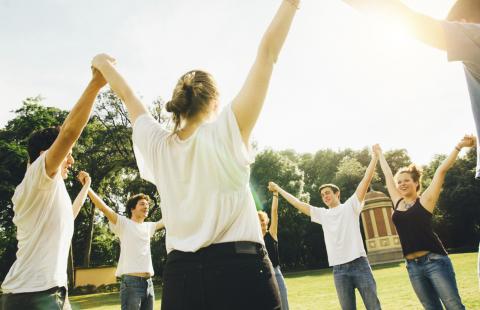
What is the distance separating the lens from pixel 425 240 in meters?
5.09

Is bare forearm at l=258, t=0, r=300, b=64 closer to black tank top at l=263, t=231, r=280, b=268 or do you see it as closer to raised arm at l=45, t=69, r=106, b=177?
raised arm at l=45, t=69, r=106, b=177

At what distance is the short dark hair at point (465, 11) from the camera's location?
1.68 meters

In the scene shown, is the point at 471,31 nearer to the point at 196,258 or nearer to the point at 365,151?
the point at 196,258

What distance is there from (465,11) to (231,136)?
4.24 ft

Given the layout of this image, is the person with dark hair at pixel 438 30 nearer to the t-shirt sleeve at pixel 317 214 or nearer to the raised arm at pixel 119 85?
the raised arm at pixel 119 85

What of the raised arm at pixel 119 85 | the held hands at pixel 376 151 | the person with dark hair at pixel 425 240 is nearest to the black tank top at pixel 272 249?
the held hands at pixel 376 151

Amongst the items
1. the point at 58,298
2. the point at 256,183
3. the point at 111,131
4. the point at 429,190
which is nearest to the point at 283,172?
the point at 256,183

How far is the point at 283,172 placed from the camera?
4303 centimetres

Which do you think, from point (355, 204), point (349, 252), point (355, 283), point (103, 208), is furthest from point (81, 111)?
point (355, 204)

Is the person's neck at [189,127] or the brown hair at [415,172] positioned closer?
the person's neck at [189,127]

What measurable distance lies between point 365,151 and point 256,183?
23942 millimetres

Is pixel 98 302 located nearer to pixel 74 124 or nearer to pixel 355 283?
pixel 355 283

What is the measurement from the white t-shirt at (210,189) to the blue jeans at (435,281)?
4084 millimetres

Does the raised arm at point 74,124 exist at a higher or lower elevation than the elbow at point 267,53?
higher
